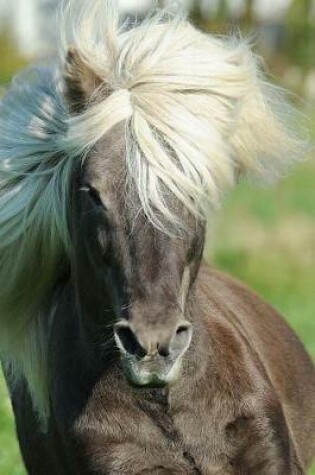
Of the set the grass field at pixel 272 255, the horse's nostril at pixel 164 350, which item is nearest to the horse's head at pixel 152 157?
the horse's nostril at pixel 164 350

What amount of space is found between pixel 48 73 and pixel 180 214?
46.2 inches

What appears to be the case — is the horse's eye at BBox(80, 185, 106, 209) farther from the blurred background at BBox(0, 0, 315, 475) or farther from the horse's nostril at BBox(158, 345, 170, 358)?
the blurred background at BBox(0, 0, 315, 475)

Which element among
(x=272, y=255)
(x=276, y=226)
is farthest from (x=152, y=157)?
(x=276, y=226)

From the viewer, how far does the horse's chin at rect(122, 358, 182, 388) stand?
4133 mm

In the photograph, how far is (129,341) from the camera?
4.15 metres

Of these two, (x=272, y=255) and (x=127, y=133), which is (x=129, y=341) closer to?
(x=127, y=133)


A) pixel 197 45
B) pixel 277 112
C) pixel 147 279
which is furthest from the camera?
pixel 277 112

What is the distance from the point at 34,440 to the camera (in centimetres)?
538

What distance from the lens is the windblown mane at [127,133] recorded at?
4441 mm

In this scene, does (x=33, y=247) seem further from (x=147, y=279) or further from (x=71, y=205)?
(x=147, y=279)

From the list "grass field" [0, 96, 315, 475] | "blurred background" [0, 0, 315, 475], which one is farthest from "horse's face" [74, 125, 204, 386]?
"blurred background" [0, 0, 315, 475]

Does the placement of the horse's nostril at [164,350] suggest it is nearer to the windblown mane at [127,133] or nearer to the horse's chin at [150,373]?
the horse's chin at [150,373]

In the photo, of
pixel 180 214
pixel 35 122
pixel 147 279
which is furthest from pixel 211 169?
pixel 35 122

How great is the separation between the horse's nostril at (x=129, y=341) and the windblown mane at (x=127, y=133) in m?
0.38
